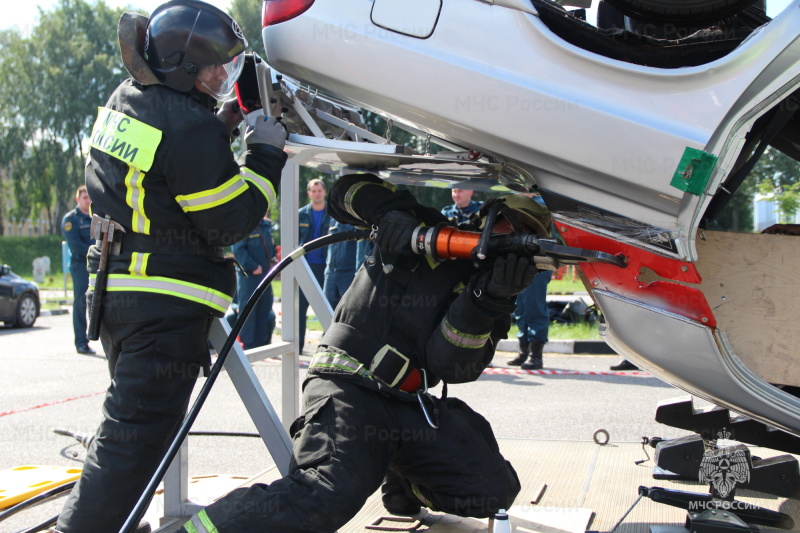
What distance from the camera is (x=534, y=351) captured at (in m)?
6.68

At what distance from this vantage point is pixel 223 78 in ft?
7.73

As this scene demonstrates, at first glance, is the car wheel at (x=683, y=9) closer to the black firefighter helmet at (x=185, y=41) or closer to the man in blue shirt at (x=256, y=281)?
the black firefighter helmet at (x=185, y=41)

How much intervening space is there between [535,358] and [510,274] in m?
4.85

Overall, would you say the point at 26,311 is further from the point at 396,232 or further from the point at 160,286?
the point at 396,232

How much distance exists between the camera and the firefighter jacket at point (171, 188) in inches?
83.8

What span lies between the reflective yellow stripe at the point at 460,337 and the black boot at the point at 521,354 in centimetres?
472

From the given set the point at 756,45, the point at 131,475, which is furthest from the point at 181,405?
the point at 756,45

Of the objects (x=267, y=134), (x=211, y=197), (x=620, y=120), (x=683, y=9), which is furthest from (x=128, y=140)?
(x=683, y=9)

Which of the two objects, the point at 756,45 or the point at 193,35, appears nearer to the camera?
the point at 756,45

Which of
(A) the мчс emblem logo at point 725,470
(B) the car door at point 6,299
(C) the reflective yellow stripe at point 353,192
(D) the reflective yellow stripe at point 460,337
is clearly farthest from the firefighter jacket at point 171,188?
(B) the car door at point 6,299

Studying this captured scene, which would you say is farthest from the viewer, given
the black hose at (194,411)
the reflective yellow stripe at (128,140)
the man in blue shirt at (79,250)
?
the man in blue shirt at (79,250)

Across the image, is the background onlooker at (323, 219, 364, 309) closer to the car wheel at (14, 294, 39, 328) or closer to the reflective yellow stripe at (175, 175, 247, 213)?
the reflective yellow stripe at (175, 175, 247, 213)

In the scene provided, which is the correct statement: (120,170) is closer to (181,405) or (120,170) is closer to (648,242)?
(181,405)

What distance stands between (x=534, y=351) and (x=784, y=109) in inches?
189
